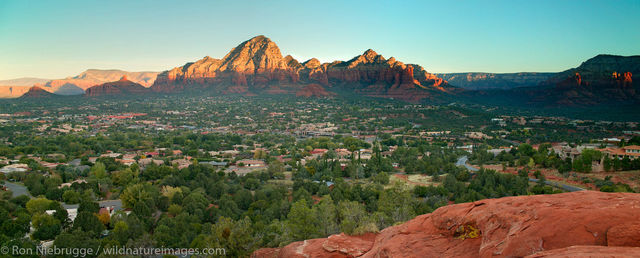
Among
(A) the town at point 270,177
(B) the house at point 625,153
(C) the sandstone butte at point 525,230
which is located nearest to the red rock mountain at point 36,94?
(A) the town at point 270,177

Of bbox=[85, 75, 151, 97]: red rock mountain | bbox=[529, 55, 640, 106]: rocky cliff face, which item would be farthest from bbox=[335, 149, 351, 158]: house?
bbox=[85, 75, 151, 97]: red rock mountain

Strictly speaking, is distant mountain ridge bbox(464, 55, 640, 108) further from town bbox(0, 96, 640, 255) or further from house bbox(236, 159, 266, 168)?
house bbox(236, 159, 266, 168)

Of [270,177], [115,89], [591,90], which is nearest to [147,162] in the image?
[270,177]

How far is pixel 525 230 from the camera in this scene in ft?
28.7

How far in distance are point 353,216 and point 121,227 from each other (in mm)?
17138

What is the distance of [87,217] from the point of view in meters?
28.2

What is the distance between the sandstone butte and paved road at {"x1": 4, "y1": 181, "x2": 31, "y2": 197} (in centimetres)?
3982

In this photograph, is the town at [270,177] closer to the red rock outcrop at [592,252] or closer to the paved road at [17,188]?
the paved road at [17,188]

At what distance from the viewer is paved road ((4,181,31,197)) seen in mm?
38478

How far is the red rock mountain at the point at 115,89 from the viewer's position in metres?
182

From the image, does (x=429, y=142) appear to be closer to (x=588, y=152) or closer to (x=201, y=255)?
(x=588, y=152)

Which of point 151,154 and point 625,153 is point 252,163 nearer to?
point 151,154

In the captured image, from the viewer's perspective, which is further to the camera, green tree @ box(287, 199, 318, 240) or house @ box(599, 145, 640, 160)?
house @ box(599, 145, 640, 160)

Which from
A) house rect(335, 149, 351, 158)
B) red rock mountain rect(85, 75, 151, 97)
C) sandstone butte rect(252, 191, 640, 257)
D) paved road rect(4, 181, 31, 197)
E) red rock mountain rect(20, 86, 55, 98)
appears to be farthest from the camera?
red rock mountain rect(85, 75, 151, 97)
